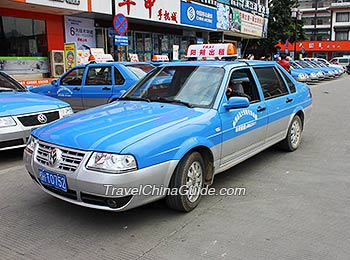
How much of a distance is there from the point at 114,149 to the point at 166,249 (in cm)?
96

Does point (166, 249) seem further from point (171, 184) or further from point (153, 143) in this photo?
point (153, 143)

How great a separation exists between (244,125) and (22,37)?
1241 centimetres

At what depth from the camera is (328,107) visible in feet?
39.4

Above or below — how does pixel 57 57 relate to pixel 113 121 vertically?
above

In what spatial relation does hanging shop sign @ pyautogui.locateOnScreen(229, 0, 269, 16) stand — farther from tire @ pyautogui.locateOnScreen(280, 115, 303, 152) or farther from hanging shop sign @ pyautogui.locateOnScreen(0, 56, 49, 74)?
tire @ pyautogui.locateOnScreen(280, 115, 303, 152)

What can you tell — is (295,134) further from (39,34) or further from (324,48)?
(324,48)

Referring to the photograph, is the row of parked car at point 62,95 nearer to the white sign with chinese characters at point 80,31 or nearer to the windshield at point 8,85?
the windshield at point 8,85

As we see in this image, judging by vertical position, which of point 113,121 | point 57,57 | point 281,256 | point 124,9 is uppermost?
point 124,9

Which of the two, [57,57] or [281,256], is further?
[57,57]

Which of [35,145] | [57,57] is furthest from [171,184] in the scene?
[57,57]

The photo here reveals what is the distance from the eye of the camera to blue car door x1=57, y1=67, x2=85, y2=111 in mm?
9438

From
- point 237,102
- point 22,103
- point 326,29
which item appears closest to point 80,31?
point 22,103

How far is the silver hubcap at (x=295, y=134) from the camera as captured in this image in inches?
244

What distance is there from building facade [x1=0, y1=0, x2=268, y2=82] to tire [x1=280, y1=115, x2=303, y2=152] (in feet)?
24.7
